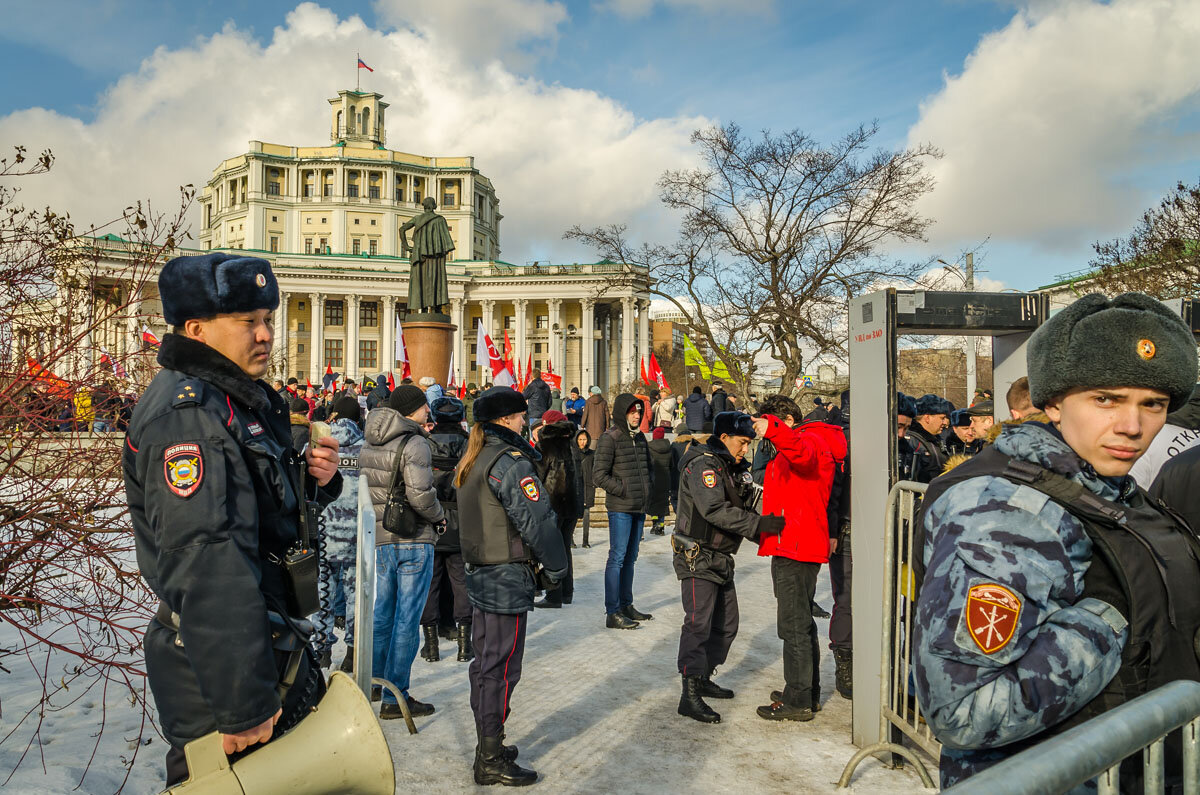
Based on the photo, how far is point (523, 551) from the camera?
14.8ft

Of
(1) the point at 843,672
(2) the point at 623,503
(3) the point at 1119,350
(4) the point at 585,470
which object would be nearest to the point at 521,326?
(4) the point at 585,470

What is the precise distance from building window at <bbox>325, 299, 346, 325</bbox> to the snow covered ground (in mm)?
80352

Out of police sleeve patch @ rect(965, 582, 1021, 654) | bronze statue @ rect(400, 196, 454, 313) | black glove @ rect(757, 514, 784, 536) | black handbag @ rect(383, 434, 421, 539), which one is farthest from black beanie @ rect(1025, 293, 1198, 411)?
bronze statue @ rect(400, 196, 454, 313)

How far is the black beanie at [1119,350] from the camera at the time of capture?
1648 millimetres

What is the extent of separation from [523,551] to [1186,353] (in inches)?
135

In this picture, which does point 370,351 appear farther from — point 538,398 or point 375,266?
point 538,398

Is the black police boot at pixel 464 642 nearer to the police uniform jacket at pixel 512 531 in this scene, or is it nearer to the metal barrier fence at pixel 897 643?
the police uniform jacket at pixel 512 531

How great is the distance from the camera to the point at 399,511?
209 inches

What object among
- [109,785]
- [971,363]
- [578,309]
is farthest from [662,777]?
[578,309]

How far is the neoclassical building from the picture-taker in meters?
79.5

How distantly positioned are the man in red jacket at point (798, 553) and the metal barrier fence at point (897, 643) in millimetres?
819

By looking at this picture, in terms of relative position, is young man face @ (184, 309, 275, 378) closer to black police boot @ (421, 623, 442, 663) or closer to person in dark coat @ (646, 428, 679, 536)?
black police boot @ (421, 623, 442, 663)

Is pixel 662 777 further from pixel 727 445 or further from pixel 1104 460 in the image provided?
pixel 1104 460

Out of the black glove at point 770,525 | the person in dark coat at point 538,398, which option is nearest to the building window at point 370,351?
the person in dark coat at point 538,398
